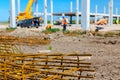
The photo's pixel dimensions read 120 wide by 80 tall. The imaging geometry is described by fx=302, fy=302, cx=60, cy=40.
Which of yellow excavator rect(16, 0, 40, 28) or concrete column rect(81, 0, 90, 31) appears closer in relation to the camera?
concrete column rect(81, 0, 90, 31)

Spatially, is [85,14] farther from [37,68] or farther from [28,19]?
[37,68]

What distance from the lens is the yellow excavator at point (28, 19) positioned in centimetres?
3225

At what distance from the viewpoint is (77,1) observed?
32812 mm

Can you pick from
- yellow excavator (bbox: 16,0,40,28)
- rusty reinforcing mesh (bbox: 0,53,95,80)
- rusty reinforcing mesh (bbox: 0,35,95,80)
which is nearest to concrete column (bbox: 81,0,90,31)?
yellow excavator (bbox: 16,0,40,28)

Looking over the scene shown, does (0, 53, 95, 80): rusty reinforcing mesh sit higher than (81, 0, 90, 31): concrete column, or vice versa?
(81, 0, 90, 31): concrete column

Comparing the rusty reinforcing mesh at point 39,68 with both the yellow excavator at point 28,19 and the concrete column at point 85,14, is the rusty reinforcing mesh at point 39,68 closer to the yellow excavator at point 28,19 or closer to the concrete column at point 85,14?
the concrete column at point 85,14

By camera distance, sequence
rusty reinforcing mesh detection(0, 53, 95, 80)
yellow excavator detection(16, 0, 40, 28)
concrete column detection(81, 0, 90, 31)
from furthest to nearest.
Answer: yellow excavator detection(16, 0, 40, 28)
concrete column detection(81, 0, 90, 31)
rusty reinforcing mesh detection(0, 53, 95, 80)

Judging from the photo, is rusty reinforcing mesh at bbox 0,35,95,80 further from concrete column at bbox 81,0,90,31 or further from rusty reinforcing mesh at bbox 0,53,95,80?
concrete column at bbox 81,0,90,31

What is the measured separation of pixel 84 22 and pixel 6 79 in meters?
18.0

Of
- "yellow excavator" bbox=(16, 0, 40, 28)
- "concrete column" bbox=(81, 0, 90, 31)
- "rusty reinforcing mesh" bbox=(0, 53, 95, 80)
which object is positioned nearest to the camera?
"rusty reinforcing mesh" bbox=(0, 53, 95, 80)

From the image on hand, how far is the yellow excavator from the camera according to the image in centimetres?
3225

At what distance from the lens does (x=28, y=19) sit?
108 ft

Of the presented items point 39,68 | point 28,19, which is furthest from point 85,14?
point 39,68

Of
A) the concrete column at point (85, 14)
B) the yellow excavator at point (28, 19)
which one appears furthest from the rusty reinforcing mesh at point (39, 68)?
the yellow excavator at point (28, 19)
